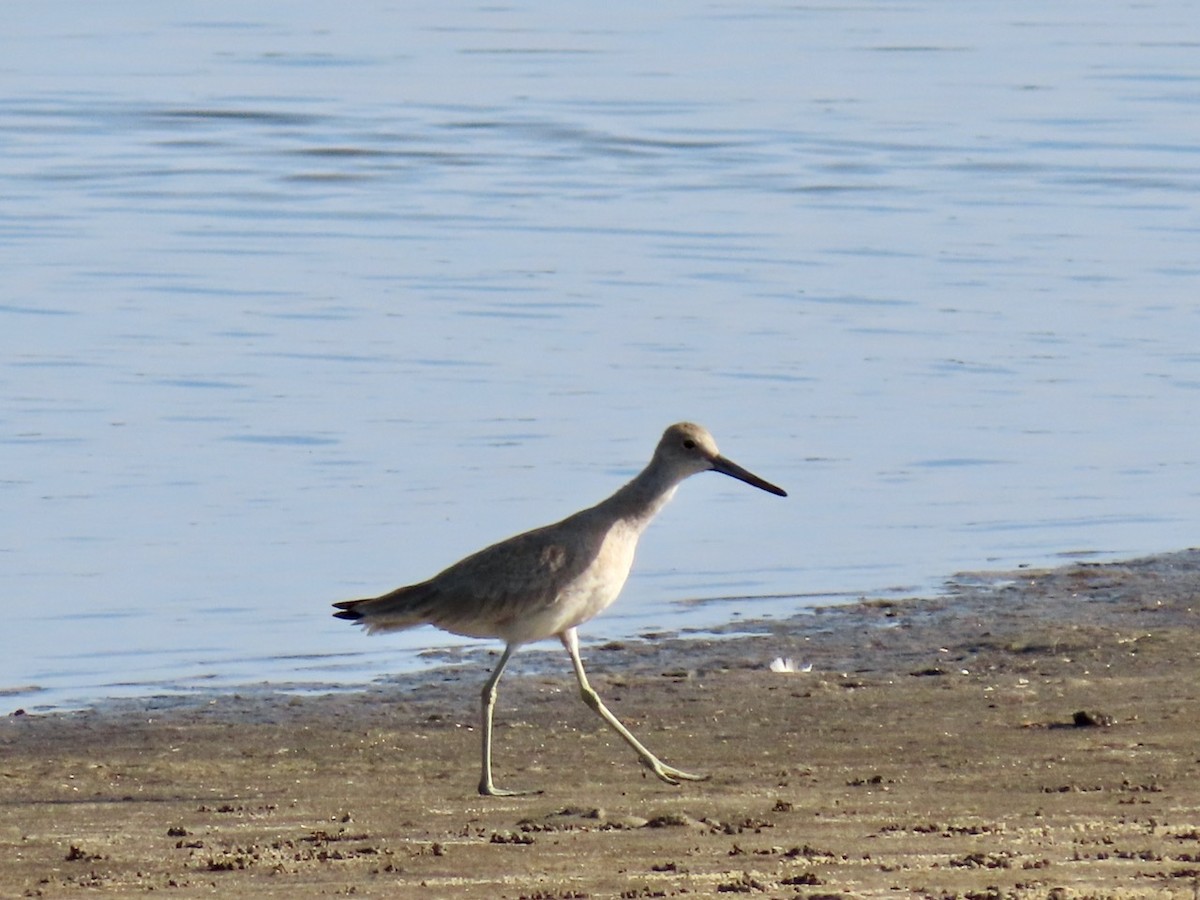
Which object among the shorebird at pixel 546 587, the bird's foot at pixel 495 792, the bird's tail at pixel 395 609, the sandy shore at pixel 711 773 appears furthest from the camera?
the bird's tail at pixel 395 609

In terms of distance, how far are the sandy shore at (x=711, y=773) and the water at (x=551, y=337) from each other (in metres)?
0.71

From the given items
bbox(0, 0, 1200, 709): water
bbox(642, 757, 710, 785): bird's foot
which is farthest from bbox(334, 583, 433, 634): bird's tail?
bbox(0, 0, 1200, 709): water

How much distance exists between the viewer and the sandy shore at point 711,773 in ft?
17.9

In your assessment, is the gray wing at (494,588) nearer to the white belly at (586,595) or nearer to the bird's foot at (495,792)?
the white belly at (586,595)

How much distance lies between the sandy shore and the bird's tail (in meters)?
0.43

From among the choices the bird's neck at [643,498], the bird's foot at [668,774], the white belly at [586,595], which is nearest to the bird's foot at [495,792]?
the bird's foot at [668,774]

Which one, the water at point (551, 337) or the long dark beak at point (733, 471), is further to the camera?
the water at point (551, 337)

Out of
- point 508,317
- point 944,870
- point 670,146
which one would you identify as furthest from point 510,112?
point 944,870

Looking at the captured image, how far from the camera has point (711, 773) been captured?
6.81 meters

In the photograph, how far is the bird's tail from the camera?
6.93m

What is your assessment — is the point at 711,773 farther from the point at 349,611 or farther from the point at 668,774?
the point at 349,611

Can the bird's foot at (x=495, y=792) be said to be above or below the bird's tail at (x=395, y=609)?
below

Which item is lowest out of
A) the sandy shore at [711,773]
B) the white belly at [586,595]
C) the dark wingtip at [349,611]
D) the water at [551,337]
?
the water at [551,337]

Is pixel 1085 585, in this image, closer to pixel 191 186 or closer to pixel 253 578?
pixel 253 578
